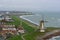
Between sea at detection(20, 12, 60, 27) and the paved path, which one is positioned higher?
the paved path

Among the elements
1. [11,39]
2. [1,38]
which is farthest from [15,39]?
[1,38]

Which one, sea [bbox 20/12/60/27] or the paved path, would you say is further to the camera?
sea [bbox 20/12/60/27]

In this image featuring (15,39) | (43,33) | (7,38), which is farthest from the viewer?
(43,33)

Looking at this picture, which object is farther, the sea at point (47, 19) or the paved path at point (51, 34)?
the sea at point (47, 19)

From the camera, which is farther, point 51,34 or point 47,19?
point 47,19

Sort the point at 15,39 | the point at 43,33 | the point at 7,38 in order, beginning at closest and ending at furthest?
1. the point at 15,39
2. the point at 7,38
3. the point at 43,33

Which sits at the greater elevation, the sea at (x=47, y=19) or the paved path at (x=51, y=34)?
the paved path at (x=51, y=34)

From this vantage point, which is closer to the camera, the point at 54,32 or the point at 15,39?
the point at 15,39

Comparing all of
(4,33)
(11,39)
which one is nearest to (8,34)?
(4,33)

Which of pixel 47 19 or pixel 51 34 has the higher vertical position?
pixel 51 34

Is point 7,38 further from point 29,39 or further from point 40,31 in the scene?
point 40,31
